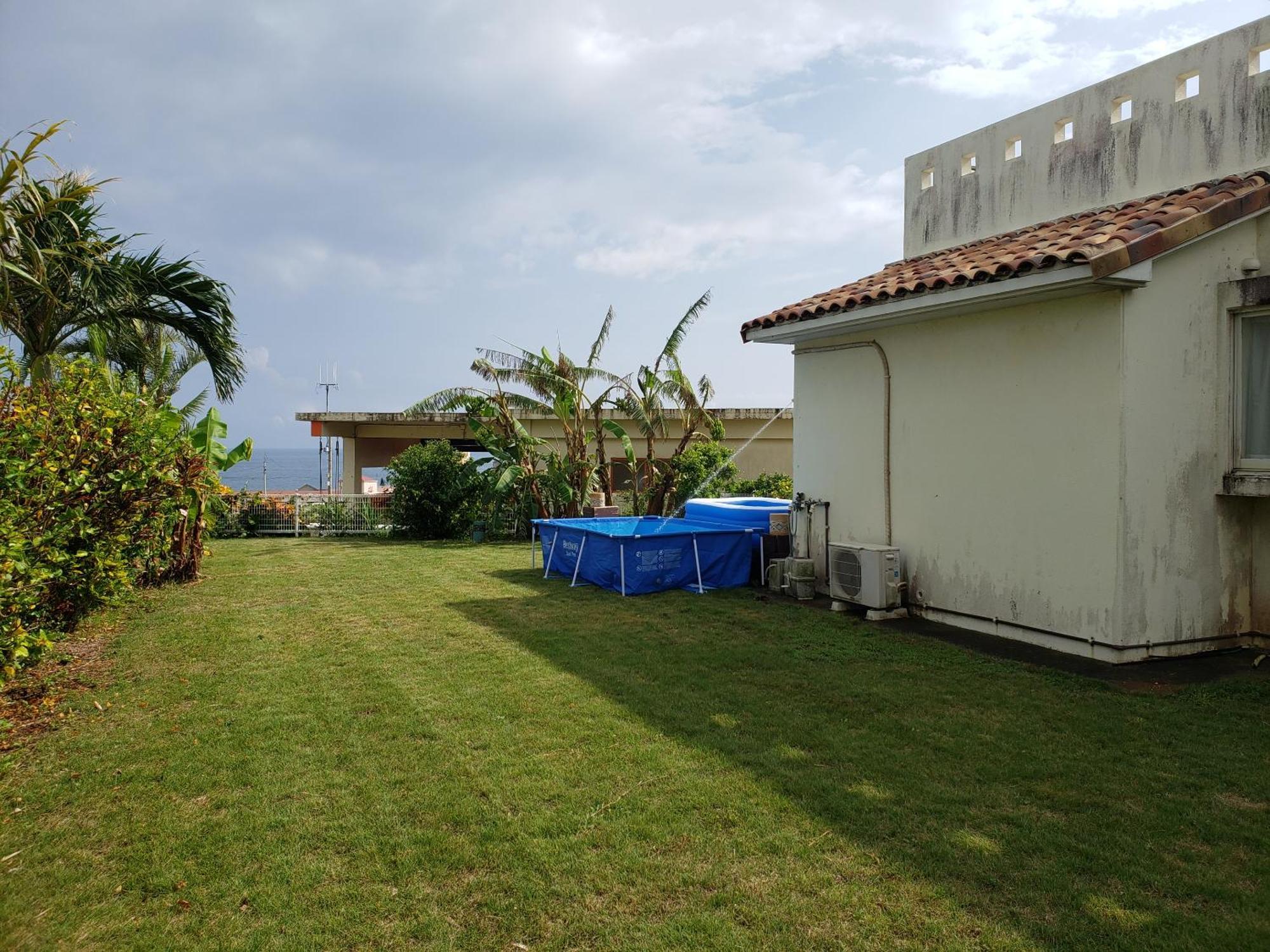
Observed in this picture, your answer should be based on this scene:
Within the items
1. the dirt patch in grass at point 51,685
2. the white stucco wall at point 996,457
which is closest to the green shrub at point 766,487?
the white stucco wall at point 996,457

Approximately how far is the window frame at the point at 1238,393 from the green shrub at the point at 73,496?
368 inches

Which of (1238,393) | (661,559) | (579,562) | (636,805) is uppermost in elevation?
(1238,393)

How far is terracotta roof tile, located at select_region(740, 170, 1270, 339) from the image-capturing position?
7.08 metres

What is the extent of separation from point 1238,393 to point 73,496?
33.0 ft

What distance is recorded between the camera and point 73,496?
7.54 m

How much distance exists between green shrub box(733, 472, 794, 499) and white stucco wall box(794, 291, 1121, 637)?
883 cm

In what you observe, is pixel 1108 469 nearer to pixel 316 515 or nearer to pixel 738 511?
pixel 738 511

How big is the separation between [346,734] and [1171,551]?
22.3ft

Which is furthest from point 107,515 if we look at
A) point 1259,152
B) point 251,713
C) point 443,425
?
point 443,425

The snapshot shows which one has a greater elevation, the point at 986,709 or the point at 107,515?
the point at 107,515

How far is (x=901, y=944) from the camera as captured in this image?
11.2ft

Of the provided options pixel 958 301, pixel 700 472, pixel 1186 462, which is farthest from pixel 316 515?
pixel 1186 462

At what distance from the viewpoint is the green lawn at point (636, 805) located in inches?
142

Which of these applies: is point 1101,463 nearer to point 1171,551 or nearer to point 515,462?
point 1171,551
